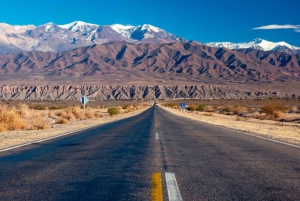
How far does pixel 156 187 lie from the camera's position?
663cm

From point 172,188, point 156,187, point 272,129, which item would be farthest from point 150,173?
point 272,129

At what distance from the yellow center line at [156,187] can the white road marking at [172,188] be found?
152mm

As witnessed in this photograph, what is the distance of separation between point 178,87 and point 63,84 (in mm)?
51968

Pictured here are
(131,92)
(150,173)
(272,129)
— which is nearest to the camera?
(150,173)

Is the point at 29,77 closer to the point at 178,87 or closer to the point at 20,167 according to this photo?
the point at 178,87

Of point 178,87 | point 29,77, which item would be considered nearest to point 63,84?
point 29,77

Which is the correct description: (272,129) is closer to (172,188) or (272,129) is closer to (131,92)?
(172,188)

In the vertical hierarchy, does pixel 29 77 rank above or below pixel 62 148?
above

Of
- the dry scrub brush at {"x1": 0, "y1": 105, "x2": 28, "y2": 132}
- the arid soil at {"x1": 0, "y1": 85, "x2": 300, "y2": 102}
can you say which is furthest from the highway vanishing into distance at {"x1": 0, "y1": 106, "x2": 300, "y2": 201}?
the arid soil at {"x1": 0, "y1": 85, "x2": 300, "y2": 102}

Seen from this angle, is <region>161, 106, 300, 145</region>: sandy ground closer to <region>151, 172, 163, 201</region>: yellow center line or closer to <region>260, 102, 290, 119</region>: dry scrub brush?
<region>151, 172, 163, 201</region>: yellow center line

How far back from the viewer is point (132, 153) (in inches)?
430

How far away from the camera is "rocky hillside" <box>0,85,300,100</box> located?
511 feet

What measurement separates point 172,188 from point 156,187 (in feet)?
0.93

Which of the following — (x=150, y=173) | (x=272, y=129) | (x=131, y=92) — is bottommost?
(x=272, y=129)
